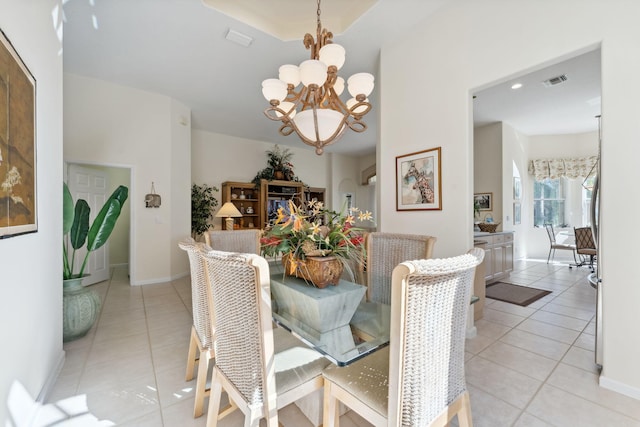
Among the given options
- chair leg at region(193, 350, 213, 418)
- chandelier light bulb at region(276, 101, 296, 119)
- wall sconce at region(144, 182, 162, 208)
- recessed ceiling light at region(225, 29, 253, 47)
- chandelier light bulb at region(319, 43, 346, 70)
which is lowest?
chair leg at region(193, 350, 213, 418)

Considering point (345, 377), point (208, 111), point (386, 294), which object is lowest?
point (345, 377)

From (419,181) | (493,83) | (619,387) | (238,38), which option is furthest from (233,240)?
(619,387)

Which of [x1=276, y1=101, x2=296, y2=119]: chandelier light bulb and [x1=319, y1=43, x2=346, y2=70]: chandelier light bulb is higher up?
[x1=319, y1=43, x2=346, y2=70]: chandelier light bulb

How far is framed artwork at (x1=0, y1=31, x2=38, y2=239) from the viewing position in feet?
3.60

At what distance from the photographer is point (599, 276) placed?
5.91 ft

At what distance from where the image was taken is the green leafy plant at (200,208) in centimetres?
528

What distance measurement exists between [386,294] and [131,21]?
3.54 m

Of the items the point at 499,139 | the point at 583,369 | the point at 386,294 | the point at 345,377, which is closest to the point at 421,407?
the point at 345,377

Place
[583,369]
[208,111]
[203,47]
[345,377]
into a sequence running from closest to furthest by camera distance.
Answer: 1. [345,377]
2. [583,369]
3. [203,47]
4. [208,111]

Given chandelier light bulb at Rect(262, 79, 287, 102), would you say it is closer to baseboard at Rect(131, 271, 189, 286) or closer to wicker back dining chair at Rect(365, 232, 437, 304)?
wicker back dining chair at Rect(365, 232, 437, 304)

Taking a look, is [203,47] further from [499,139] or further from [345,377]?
[499,139]

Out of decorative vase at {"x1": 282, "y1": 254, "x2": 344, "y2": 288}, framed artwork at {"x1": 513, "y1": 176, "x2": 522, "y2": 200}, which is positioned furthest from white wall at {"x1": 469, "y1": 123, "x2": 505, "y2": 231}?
decorative vase at {"x1": 282, "y1": 254, "x2": 344, "y2": 288}

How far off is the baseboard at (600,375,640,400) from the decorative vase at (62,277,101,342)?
4053 mm

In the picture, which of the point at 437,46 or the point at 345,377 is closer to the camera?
the point at 345,377
